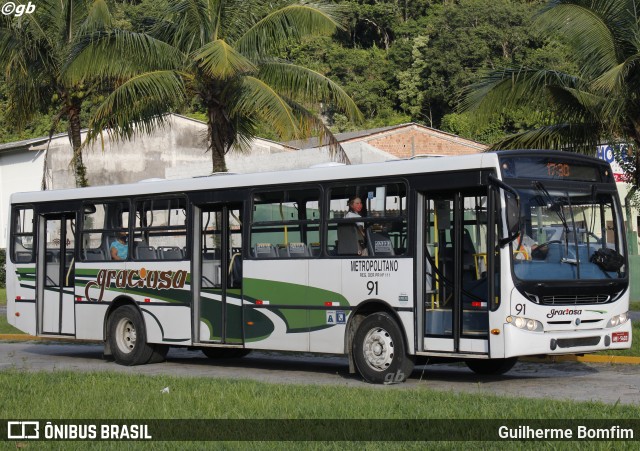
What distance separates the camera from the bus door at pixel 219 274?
649 inches

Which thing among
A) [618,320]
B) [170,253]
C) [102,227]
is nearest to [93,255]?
[102,227]

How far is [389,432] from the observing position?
31.1 ft

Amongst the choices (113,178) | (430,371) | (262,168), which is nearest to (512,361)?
(430,371)

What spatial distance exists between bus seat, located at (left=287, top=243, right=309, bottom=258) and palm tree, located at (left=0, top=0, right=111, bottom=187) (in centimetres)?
1186

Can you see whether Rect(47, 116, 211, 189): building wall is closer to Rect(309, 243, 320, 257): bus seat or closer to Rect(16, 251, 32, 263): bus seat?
Rect(16, 251, 32, 263): bus seat

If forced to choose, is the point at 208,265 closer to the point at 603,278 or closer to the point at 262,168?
the point at 603,278

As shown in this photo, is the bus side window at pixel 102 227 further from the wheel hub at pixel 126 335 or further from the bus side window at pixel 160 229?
the wheel hub at pixel 126 335

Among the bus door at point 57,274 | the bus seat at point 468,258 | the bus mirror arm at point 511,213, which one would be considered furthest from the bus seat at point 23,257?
the bus mirror arm at point 511,213

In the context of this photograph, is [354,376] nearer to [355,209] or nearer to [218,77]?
[355,209]

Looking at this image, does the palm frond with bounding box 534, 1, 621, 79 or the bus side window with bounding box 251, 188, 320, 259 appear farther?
the palm frond with bounding box 534, 1, 621, 79

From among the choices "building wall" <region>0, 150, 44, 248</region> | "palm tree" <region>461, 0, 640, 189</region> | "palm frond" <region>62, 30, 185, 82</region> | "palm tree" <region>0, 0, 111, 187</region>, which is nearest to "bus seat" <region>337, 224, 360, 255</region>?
"palm tree" <region>461, 0, 640, 189</region>

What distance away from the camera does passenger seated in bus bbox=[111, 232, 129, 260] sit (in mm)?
18281

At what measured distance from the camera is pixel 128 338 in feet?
59.9

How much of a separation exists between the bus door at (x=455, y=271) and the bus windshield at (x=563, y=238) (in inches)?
17.7
